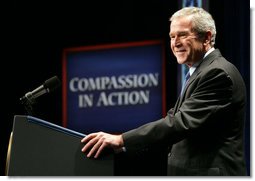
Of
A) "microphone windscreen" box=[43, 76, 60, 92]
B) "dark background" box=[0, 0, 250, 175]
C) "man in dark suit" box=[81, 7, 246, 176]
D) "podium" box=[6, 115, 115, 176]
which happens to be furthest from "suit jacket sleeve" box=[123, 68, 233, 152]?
"dark background" box=[0, 0, 250, 175]

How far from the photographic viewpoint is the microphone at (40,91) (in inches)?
77.2

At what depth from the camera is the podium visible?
71.1 inches

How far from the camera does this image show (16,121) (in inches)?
71.2

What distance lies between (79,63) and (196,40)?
9.83 feet

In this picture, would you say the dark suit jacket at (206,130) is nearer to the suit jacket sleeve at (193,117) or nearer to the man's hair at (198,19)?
the suit jacket sleeve at (193,117)

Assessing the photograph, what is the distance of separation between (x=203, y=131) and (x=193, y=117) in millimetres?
70

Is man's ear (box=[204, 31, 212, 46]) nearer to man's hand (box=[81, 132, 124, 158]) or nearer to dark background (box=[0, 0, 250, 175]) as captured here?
man's hand (box=[81, 132, 124, 158])

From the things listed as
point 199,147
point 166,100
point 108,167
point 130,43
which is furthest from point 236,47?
point 108,167

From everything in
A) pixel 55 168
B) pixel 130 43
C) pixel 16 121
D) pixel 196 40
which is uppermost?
pixel 130 43

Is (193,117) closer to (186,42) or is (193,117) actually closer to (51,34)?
(186,42)

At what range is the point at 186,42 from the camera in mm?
2184

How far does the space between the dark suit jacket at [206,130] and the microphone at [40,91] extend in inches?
12.8

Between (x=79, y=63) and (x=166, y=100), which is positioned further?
(x=79, y=63)

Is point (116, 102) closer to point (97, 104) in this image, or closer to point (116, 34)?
point (97, 104)
